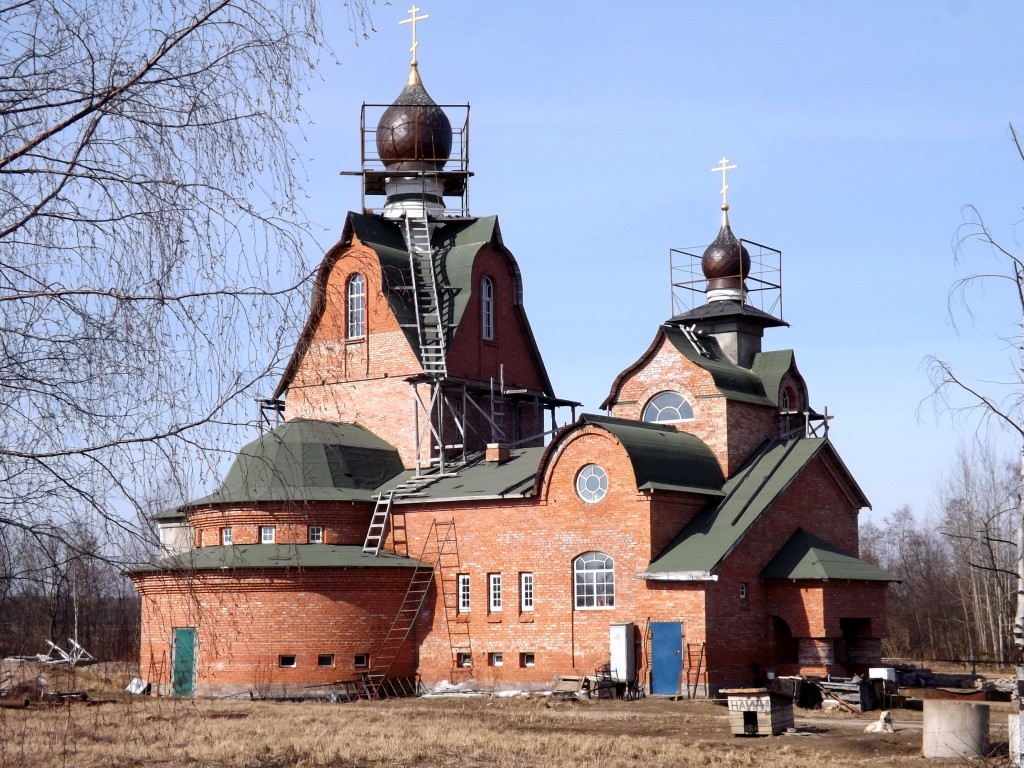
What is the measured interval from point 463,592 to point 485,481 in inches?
108

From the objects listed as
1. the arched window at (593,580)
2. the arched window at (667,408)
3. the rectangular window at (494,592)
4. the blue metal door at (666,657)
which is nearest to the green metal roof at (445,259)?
the arched window at (667,408)

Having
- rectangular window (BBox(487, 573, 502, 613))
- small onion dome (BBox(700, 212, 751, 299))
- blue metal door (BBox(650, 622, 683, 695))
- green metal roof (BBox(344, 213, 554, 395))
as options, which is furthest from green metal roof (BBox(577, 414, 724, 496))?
green metal roof (BBox(344, 213, 554, 395))

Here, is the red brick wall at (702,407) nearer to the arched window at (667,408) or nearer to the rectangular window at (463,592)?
the arched window at (667,408)

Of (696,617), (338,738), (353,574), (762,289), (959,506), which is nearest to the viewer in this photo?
(338,738)

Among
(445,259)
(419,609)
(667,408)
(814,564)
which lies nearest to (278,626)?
(419,609)

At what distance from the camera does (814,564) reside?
2941cm

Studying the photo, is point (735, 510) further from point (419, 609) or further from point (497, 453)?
point (419, 609)

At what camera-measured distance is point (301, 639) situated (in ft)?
97.2

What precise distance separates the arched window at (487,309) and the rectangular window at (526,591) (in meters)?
9.02

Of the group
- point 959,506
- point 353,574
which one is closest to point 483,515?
point 353,574

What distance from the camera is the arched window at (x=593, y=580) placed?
96.2 ft

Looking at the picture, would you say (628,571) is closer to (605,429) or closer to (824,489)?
(605,429)

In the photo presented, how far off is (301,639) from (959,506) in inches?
1398

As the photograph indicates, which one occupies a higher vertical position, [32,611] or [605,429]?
[605,429]
